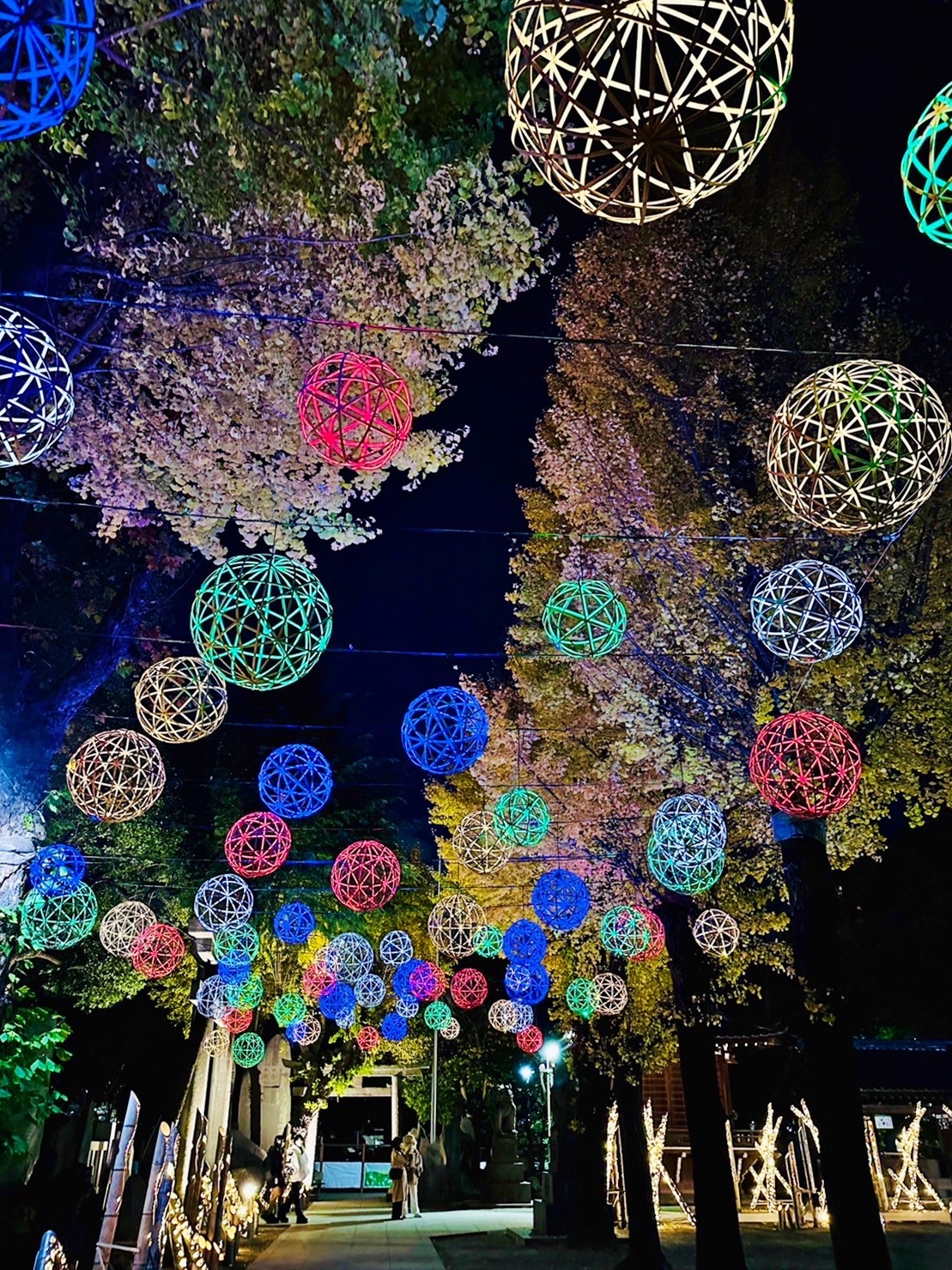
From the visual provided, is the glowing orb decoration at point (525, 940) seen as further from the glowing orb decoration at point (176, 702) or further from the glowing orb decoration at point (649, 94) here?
the glowing orb decoration at point (649, 94)

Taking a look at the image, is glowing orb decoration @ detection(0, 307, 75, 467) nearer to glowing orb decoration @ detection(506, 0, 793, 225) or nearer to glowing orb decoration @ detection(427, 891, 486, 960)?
glowing orb decoration @ detection(506, 0, 793, 225)

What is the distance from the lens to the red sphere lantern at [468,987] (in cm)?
1808

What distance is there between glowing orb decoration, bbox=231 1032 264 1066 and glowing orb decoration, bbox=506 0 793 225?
74.4 feet

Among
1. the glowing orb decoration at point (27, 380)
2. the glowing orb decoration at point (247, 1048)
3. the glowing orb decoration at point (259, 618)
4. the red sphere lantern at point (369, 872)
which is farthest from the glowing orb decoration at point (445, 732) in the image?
the glowing orb decoration at point (247, 1048)

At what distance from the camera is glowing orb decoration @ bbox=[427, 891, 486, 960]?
14.3 metres

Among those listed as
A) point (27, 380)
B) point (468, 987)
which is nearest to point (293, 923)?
point (468, 987)

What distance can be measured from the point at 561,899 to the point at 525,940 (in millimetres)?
2488

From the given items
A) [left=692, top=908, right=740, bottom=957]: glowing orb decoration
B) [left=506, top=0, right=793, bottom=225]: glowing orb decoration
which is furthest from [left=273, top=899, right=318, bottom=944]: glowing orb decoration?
[left=506, top=0, right=793, bottom=225]: glowing orb decoration

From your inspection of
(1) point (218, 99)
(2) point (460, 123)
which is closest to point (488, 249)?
(2) point (460, 123)

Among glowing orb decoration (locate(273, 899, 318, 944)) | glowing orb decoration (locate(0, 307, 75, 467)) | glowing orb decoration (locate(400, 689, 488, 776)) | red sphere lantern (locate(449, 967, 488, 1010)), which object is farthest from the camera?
red sphere lantern (locate(449, 967, 488, 1010))

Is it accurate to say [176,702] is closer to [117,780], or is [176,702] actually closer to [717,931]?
[117,780]

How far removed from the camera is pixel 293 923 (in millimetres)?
14656

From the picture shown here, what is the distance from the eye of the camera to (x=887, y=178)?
436 inches

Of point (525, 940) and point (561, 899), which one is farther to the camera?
point (525, 940)
